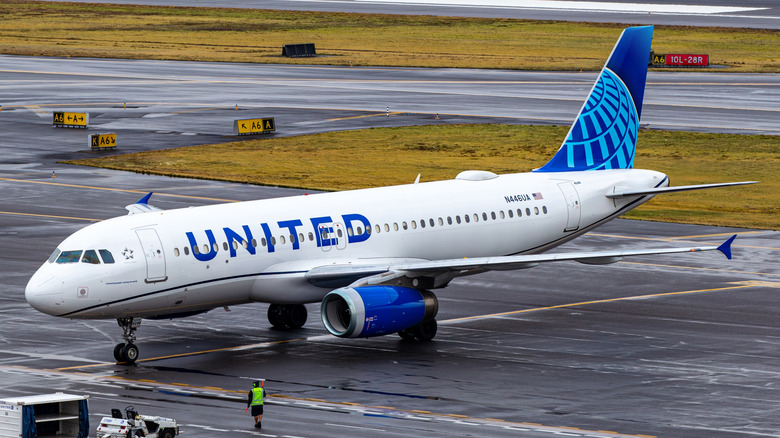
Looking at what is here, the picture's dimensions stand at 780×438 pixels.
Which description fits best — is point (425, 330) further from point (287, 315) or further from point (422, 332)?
point (287, 315)

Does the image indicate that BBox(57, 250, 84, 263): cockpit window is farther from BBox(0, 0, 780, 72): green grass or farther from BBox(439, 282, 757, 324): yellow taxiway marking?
BBox(0, 0, 780, 72): green grass

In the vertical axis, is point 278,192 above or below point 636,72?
below

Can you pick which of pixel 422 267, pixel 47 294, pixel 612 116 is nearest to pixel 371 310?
pixel 422 267

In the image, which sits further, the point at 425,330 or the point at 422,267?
the point at 425,330

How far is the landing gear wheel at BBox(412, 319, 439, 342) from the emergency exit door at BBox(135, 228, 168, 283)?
344 inches

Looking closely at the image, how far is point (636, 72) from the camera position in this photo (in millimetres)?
55188

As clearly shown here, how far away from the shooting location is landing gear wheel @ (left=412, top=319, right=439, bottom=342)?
4369cm

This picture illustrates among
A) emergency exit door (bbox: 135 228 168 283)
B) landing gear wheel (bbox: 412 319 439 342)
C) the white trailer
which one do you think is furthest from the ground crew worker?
landing gear wheel (bbox: 412 319 439 342)

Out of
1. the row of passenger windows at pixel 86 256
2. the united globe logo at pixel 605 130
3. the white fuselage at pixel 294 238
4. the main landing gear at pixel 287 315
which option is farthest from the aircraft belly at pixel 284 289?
the united globe logo at pixel 605 130

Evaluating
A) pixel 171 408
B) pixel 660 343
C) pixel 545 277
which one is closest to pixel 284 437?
pixel 171 408

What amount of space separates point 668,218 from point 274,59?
8766 cm

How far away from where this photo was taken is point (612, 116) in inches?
2146

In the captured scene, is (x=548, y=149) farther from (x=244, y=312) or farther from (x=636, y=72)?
(x=244, y=312)

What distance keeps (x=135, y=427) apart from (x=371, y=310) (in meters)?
12.0
